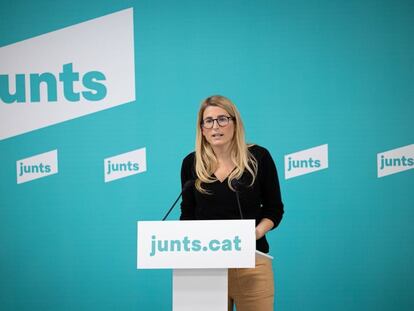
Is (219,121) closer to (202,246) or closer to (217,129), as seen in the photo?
(217,129)

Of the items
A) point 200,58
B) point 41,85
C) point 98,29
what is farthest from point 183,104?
point 41,85

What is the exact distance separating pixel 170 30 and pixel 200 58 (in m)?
0.29

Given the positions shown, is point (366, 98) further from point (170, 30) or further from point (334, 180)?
point (170, 30)

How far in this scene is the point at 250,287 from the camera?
172 cm

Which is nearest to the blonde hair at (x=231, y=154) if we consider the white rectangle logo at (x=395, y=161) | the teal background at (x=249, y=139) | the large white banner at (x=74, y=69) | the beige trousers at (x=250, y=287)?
the beige trousers at (x=250, y=287)

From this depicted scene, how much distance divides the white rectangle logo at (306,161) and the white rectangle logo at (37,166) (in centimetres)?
165

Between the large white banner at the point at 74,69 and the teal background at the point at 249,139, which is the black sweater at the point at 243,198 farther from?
the large white banner at the point at 74,69

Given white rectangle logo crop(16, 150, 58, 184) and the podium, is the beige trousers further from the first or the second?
white rectangle logo crop(16, 150, 58, 184)

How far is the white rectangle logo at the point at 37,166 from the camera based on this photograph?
3088mm

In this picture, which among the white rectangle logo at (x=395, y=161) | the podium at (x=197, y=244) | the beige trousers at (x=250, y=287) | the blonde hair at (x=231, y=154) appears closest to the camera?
the podium at (x=197, y=244)

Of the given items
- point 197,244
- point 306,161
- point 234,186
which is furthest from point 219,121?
point 306,161

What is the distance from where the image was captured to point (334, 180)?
3045mm

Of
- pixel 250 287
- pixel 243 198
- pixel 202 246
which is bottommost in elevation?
pixel 250 287

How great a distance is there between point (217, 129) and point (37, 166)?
1779 millimetres
